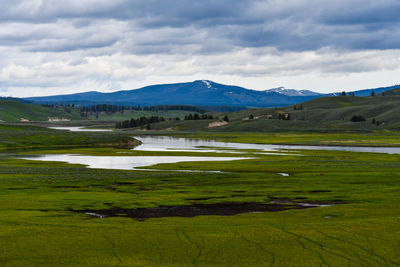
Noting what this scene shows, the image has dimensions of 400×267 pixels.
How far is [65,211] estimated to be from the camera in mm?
45594

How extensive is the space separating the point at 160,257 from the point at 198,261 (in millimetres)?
2185

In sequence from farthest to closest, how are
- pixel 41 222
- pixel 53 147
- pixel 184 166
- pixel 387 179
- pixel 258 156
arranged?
pixel 53 147, pixel 258 156, pixel 184 166, pixel 387 179, pixel 41 222

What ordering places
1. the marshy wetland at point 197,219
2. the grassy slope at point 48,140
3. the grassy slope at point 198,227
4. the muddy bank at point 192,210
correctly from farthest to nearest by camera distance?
1. the grassy slope at point 48,140
2. the muddy bank at point 192,210
3. the marshy wetland at point 197,219
4. the grassy slope at point 198,227

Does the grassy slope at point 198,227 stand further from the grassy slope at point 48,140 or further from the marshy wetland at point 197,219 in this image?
the grassy slope at point 48,140

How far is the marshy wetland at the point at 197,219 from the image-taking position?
1113 inches

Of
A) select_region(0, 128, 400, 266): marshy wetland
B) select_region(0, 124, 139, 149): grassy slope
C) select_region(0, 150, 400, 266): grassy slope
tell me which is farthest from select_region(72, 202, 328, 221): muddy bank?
select_region(0, 124, 139, 149): grassy slope

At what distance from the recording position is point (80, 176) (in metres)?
79.8

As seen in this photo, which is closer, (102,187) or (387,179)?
(102,187)

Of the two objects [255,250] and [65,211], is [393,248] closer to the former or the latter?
[255,250]

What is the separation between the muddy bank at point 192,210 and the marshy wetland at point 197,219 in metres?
0.10

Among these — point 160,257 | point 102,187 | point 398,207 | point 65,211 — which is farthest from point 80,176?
point 160,257

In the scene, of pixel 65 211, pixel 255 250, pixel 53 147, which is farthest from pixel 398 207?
pixel 53 147

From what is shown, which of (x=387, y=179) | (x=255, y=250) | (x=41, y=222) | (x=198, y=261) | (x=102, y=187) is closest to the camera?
(x=198, y=261)

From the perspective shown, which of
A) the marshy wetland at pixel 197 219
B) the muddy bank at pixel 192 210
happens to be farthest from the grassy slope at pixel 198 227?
the muddy bank at pixel 192 210
